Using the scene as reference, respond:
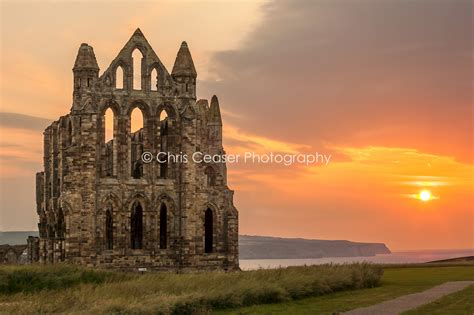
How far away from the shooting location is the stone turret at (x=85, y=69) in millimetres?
54969

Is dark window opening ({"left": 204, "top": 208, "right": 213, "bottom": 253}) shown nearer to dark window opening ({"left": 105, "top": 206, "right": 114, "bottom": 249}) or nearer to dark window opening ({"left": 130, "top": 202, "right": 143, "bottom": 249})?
dark window opening ({"left": 130, "top": 202, "right": 143, "bottom": 249})

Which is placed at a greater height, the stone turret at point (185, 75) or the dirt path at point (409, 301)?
the stone turret at point (185, 75)

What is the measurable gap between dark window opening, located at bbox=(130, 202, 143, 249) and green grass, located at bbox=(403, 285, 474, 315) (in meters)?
26.7

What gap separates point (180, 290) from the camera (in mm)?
31312

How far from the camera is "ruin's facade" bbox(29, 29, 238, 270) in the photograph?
5453 cm

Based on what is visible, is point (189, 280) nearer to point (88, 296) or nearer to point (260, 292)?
point (260, 292)

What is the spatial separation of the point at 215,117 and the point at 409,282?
87.6ft

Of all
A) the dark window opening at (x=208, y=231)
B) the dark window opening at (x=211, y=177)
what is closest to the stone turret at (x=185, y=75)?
the dark window opening at (x=211, y=177)

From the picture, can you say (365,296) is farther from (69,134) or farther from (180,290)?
(69,134)

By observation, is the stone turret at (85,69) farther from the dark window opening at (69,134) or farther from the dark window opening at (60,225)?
the dark window opening at (60,225)

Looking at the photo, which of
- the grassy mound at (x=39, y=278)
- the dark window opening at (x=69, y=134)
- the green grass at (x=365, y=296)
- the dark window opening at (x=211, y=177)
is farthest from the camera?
the dark window opening at (x=211, y=177)

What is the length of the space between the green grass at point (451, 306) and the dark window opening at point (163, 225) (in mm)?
26129

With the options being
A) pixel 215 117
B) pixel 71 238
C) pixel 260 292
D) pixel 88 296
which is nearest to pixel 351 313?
pixel 260 292

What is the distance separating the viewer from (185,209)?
56.9 metres
